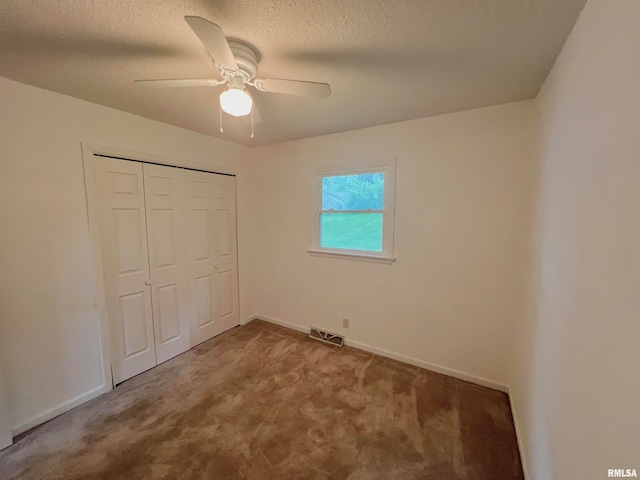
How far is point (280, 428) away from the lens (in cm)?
184

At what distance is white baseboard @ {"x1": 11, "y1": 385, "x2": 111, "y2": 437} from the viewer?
5.88 feet

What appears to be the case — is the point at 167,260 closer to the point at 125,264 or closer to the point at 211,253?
the point at 125,264

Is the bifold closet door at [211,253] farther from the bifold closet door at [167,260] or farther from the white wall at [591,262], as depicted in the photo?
the white wall at [591,262]

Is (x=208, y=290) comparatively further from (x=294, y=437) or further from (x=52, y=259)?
(x=294, y=437)

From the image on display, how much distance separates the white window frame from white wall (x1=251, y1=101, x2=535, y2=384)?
0.06 m

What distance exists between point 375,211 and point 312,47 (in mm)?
1646

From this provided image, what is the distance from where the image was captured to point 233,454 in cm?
164

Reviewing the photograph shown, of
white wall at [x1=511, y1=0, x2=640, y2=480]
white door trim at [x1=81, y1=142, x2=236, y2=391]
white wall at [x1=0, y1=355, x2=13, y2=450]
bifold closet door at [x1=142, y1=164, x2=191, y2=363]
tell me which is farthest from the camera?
bifold closet door at [x1=142, y1=164, x2=191, y2=363]

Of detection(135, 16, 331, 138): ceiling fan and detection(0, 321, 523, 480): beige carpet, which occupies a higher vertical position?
detection(135, 16, 331, 138): ceiling fan

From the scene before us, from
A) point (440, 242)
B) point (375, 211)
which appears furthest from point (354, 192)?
point (440, 242)

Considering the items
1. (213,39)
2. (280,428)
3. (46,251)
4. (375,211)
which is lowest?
(280,428)

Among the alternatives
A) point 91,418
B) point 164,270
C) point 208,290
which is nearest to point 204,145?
point 164,270

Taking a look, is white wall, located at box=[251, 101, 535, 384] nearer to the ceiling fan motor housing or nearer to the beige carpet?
the beige carpet

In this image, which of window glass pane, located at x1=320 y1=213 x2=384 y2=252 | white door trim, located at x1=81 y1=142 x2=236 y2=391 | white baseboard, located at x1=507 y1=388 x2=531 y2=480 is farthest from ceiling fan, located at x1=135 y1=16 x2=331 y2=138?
white baseboard, located at x1=507 y1=388 x2=531 y2=480
